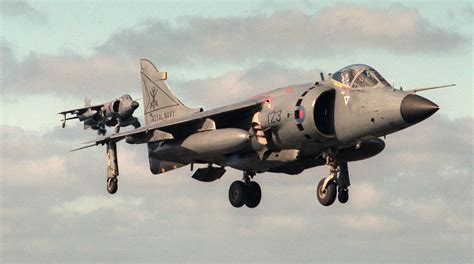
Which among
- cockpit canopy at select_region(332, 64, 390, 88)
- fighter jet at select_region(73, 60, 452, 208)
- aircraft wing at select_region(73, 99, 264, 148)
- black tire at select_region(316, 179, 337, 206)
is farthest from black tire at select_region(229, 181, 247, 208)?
cockpit canopy at select_region(332, 64, 390, 88)

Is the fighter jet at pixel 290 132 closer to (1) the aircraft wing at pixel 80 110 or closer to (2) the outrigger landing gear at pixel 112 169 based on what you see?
(2) the outrigger landing gear at pixel 112 169

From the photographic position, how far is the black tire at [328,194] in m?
Result: 33.3

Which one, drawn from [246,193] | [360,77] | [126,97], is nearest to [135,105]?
[126,97]

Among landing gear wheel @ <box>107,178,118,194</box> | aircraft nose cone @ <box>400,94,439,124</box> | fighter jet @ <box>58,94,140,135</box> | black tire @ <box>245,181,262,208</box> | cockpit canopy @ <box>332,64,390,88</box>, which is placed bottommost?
black tire @ <box>245,181,262,208</box>

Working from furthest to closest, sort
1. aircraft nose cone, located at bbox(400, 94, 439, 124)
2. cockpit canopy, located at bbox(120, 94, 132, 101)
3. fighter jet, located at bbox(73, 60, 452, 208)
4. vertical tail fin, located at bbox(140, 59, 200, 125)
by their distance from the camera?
cockpit canopy, located at bbox(120, 94, 132, 101)
vertical tail fin, located at bbox(140, 59, 200, 125)
fighter jet, located at bbox(73, 60, 452, 208)
aircraft nose cone, located at bbox(400, 94, 439, 124)

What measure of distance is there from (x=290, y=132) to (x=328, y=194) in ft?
6.79

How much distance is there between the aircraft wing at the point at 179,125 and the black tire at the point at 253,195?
275 centimetres

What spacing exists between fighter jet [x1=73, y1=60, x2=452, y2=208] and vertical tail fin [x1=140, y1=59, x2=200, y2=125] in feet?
1.82

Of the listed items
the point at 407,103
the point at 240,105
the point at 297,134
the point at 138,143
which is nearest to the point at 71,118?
the point at 138,143

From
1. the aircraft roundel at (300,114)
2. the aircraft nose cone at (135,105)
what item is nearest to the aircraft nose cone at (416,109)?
the aircraft roundel at (300,114)

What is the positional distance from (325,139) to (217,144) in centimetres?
325

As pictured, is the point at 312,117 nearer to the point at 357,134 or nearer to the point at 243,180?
the point at 357,134

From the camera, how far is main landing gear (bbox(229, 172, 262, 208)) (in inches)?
1467

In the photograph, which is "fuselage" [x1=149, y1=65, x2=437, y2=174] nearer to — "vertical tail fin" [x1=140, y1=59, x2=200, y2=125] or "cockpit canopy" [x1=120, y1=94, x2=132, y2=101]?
"vertical tail fin" [x1=140, y1=59, x2=200, y2=125]
